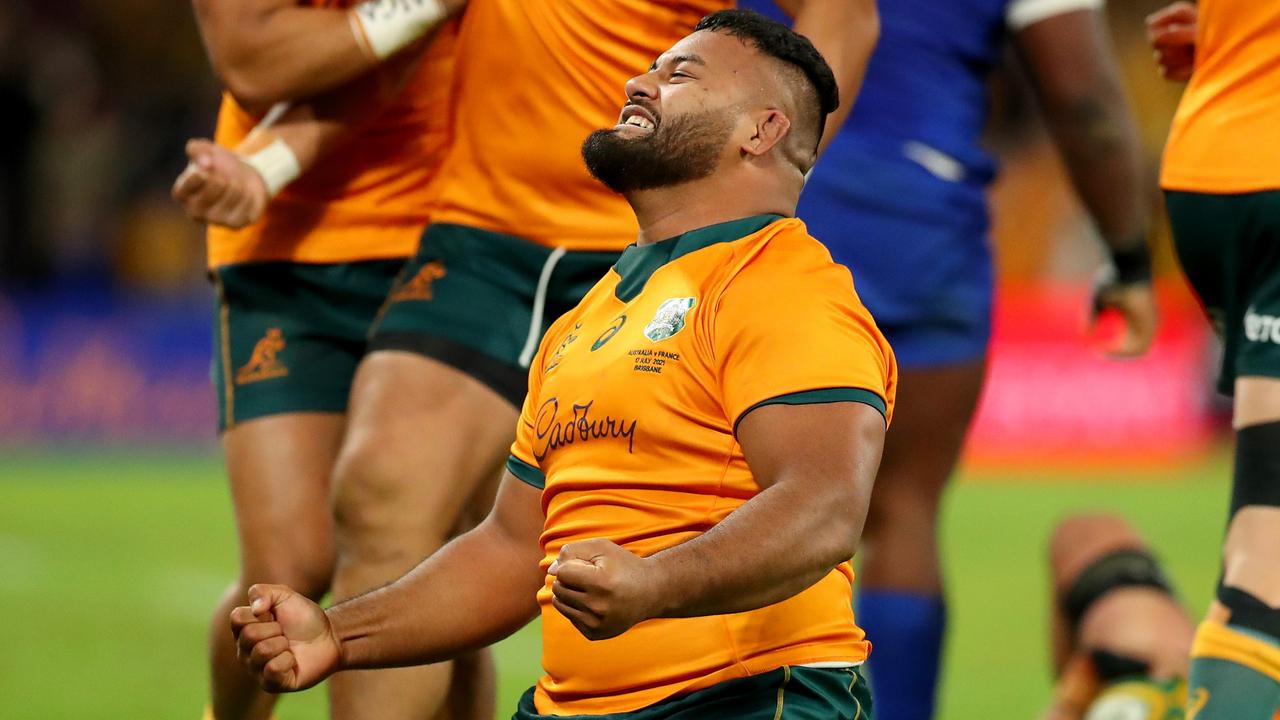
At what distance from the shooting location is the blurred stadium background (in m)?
7.64

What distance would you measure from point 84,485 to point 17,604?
→ 170 inches

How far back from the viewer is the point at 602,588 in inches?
90.4

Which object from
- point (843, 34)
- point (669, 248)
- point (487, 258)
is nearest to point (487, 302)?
point (487, 258)

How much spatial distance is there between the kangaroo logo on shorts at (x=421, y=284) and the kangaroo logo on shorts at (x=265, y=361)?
52 cm

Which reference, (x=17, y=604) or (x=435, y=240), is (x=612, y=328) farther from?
(x=17, y=604)

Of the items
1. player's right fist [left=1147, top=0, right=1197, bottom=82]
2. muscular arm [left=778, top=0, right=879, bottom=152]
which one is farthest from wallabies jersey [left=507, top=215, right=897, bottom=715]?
player's right fist [left=1147, top=0, right=1197, bottom=82]

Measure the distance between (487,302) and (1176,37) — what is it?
5.10 feet

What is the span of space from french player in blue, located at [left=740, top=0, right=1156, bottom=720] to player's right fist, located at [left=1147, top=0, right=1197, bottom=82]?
34 centimetres

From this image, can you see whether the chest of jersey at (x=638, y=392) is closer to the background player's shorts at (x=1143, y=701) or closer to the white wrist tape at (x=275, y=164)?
the white wrist tape at (x=275, y=164)

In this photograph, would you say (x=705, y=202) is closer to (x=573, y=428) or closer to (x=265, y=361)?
(x=573, y=428)

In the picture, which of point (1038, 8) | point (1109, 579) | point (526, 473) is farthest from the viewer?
point (1109, 579)

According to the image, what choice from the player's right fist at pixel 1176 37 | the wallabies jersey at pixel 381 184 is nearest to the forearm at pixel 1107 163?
the player's right fist at pixel 1176 37

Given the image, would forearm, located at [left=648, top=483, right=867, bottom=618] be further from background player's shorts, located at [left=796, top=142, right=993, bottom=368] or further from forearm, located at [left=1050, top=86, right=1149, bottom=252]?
forearm, located at [left=1050, top=86, right=1149, bottom=252]

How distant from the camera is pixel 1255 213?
3318 millimetres
